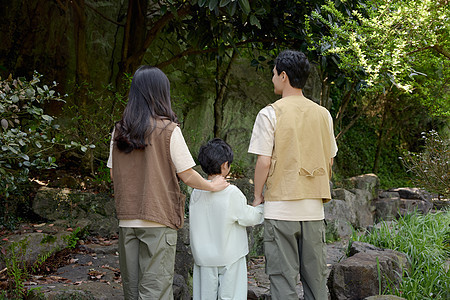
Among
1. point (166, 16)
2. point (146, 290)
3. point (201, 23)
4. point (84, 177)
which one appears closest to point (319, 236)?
point (146, 290)

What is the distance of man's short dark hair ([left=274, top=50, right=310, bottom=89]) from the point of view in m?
2.56

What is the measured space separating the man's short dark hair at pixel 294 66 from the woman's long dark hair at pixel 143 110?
719 mm

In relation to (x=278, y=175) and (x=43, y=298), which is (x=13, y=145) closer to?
(x=43, y=298)

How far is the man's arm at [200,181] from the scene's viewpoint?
2.31 m

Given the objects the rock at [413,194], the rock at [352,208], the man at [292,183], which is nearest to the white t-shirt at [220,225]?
the man at [292,183]

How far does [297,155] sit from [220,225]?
2.07 feet

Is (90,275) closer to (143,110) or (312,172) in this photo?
(143,110)

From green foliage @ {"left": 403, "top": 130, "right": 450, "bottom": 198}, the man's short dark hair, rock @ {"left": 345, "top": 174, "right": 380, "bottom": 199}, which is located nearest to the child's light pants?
the man's short dark hair

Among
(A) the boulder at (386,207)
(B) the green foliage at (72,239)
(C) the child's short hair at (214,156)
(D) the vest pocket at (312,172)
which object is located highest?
(C) the child's short hair at (214,156)

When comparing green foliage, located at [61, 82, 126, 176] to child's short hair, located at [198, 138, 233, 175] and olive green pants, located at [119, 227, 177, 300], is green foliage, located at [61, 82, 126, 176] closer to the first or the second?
child's short hair, located at [198, 138, 233, 175]

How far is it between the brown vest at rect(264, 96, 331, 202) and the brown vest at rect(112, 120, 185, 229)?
619 mm

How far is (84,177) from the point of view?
577 cm

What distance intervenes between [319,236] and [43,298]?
185 centimetres

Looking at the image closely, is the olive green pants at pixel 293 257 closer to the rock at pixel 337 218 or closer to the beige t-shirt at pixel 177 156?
the beige t-shirt at pixel 177 156
